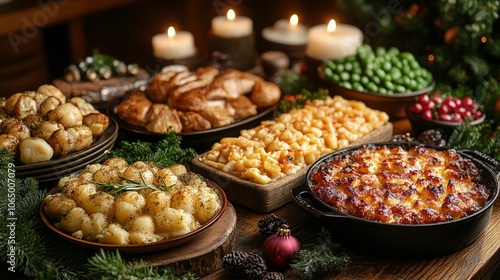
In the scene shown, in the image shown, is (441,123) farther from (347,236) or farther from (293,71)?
(293,71)

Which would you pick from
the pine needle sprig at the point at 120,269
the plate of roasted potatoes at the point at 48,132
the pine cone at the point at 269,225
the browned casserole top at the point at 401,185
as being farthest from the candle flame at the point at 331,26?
the pine needle sprig at the point at 120,269

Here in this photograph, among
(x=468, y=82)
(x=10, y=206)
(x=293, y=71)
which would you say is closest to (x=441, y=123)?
(x=468, y=82)

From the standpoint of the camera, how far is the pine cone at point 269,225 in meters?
2.06

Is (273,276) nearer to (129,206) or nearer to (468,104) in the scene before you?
(129,206)

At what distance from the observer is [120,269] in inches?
66.6

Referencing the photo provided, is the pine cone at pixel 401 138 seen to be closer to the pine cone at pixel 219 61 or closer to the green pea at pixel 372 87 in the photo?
the green pea at pixel 372 87

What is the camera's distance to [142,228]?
1811 mm

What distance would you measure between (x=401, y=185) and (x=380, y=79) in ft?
3.81

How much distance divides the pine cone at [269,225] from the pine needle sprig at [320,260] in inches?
5.4

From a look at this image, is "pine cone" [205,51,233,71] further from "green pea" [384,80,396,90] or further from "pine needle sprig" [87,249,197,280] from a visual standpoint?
"pine needle sprig" [87,249,197,280]

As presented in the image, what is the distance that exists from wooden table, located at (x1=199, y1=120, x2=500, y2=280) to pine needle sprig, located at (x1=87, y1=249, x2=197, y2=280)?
17cm

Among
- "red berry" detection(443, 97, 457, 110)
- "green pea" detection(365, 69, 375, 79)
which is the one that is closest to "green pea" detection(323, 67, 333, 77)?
"green pea" detection(365, 69, 375, 79)

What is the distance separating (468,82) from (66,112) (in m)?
2.29

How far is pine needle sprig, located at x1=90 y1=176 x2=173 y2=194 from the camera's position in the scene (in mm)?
1945
